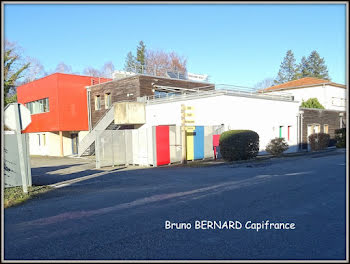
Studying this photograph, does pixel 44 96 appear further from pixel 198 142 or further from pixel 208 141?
pixel 208 141

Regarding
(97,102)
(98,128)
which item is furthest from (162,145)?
(97,102)

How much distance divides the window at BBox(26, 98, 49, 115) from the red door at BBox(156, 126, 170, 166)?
62.1 feet

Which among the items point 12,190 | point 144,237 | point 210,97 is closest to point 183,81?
point 210,97

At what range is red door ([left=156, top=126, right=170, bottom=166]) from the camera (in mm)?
16969

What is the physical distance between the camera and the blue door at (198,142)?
19.1 metres

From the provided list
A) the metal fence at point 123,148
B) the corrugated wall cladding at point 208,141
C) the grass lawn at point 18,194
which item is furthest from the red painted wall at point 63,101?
the grass lawn at point 18,194

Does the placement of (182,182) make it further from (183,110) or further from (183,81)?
(183,81)

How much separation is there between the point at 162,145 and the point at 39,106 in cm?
2141

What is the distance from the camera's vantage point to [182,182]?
11.0 metres

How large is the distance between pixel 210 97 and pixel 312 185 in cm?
1173

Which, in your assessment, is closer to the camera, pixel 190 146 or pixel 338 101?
pixel 190 146

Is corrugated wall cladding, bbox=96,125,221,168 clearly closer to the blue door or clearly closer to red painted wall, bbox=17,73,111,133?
the blue door

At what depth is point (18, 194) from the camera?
9.05 m

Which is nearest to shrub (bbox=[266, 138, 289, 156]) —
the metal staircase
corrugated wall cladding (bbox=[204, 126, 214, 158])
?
corrugated wall cladding (bbox=[204, 126, 214, 158])
